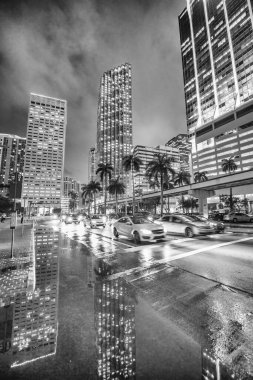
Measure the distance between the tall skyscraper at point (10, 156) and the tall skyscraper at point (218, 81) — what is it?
500 feet

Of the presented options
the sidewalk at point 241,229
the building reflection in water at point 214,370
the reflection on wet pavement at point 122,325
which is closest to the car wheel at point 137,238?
the reflection on wet pavement at point 122,325

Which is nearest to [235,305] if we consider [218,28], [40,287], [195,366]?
[195,366]

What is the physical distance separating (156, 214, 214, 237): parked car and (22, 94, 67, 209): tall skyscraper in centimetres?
16740

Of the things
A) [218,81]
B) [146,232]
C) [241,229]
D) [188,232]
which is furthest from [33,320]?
[218,81]

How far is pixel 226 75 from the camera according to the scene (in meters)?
122

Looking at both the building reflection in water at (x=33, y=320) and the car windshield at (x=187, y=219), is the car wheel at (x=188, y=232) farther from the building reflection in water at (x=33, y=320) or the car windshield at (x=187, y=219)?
the building reflection in water at (x=33, y=320)

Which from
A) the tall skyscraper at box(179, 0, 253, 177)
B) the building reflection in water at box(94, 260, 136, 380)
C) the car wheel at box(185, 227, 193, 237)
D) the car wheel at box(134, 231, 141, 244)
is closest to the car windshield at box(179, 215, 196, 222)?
the car wheel at box(185, 227, 193, 237)

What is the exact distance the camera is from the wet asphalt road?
2400 mm

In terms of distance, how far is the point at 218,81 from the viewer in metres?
127

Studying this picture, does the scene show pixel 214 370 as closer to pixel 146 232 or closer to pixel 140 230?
pixel 146 232

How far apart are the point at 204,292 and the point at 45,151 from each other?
19308cm

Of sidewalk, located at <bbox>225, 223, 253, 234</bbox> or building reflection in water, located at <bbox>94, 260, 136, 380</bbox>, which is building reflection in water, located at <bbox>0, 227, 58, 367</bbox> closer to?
building reflection in water, located at <bbox>94, 260, 136, 380</bbox>

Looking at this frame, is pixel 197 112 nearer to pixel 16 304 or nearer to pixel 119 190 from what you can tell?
pixel 119 190

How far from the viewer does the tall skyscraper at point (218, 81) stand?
339 ft
